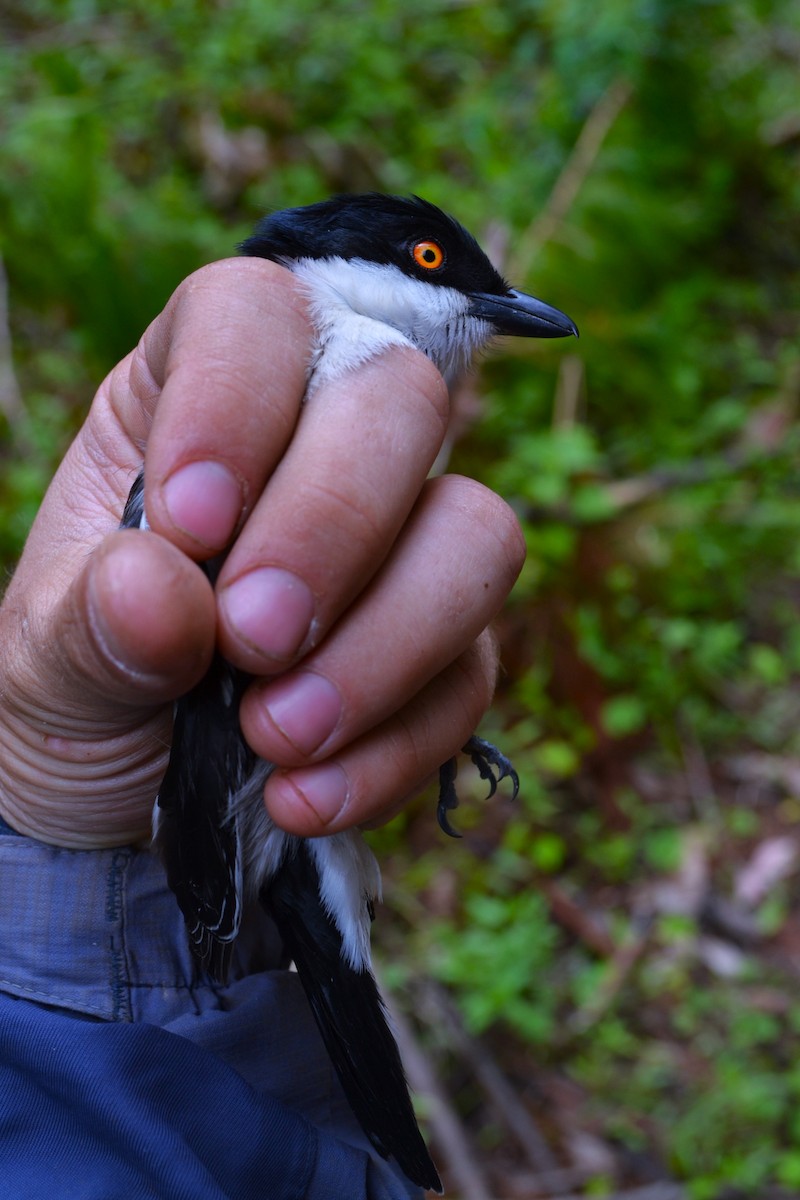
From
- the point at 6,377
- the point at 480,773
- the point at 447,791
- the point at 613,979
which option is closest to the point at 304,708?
the point at 447,791

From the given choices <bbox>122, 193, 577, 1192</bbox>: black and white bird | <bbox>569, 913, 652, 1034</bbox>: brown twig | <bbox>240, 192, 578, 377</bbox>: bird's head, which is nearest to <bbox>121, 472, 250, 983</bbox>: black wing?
<bbox>122, 193, 577, 1192</bbox>: black and white bird

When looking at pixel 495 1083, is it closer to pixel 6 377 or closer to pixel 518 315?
pixel 518 315

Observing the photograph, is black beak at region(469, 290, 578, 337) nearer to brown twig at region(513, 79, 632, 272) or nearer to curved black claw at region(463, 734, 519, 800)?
curved black claw at region(463, 734, 519, 800)

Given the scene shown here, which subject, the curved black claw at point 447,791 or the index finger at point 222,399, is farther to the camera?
the curved black claw at point 447,791

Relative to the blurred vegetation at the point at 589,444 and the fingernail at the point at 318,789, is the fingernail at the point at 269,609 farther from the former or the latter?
the blurred vegetation at the point at 589,444

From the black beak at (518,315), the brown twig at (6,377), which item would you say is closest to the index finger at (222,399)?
the black beak at (518,315)
